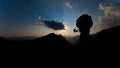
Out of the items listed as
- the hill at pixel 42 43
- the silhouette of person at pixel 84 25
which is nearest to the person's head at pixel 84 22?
the silhouette of person at pixel 84 25

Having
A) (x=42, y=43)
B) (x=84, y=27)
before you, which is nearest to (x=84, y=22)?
(x=84, y=27)

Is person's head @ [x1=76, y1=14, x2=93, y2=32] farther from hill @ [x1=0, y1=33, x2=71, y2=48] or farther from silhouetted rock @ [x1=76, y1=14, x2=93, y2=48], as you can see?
hill @ [x1=0, y1=33, x2=71, y2=48]

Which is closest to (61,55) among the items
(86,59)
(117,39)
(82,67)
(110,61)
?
(86,59)

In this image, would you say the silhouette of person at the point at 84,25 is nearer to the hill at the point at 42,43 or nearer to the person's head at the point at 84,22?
the person's head at the point at 84,22

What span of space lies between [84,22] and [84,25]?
1.84 m

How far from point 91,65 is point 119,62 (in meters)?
7.44

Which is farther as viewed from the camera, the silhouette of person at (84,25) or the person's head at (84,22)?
the silhouette of person at (84,25)

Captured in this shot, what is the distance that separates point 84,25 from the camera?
8375cm

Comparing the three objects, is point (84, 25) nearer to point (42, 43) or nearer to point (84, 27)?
point (84, 27)

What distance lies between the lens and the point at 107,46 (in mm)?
56469

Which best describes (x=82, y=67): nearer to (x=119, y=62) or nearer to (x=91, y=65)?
(x=91, y=65)

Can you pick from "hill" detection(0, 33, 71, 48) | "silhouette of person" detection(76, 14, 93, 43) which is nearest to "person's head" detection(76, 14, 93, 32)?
"silhouette of person" detection(76, 14, 93, 43)

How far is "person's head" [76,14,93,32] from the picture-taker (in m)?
81.4

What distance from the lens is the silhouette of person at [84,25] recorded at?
81681 mm
